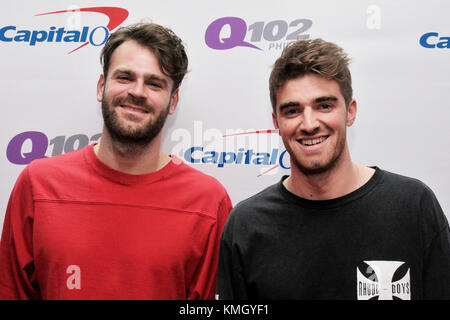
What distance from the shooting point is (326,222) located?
4.32 feet

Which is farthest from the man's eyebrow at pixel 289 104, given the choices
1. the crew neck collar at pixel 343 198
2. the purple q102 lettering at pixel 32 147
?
the purple q102 lettering at pixel 32 147

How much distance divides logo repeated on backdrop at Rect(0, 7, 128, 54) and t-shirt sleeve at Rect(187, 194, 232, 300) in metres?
1.04

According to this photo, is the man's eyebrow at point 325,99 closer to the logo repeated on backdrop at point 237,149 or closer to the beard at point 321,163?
the beard at point 321,163

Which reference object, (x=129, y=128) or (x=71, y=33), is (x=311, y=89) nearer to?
(x=129, y=128)

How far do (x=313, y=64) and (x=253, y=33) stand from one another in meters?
0.60

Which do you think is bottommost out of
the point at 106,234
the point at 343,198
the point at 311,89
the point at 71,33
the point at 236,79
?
the point at 106,234

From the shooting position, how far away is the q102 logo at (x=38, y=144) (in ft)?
6.23

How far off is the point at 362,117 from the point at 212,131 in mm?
693

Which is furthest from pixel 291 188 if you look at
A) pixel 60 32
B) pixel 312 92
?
pixel 60 32

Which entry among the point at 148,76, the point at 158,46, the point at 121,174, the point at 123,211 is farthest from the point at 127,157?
the point at 158,46

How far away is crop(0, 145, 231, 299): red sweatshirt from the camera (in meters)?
1.40

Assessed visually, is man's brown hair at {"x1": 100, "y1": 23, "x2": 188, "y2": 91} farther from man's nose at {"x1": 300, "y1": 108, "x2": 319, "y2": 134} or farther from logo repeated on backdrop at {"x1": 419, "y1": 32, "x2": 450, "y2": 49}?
logo repeated on backdrop at {"x1": 419, "y1": 32, "x2": 450, "y2": 49}

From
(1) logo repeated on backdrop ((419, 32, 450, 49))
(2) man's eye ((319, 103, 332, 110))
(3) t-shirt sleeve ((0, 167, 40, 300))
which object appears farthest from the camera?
(1) logo repeated on backdrop ((419, 32, 450, 49))

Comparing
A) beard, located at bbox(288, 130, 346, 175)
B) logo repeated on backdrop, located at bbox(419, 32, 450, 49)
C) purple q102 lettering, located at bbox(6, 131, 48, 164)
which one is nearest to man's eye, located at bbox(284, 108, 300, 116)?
beard, located at bbox(288, 130, 346, 175)
